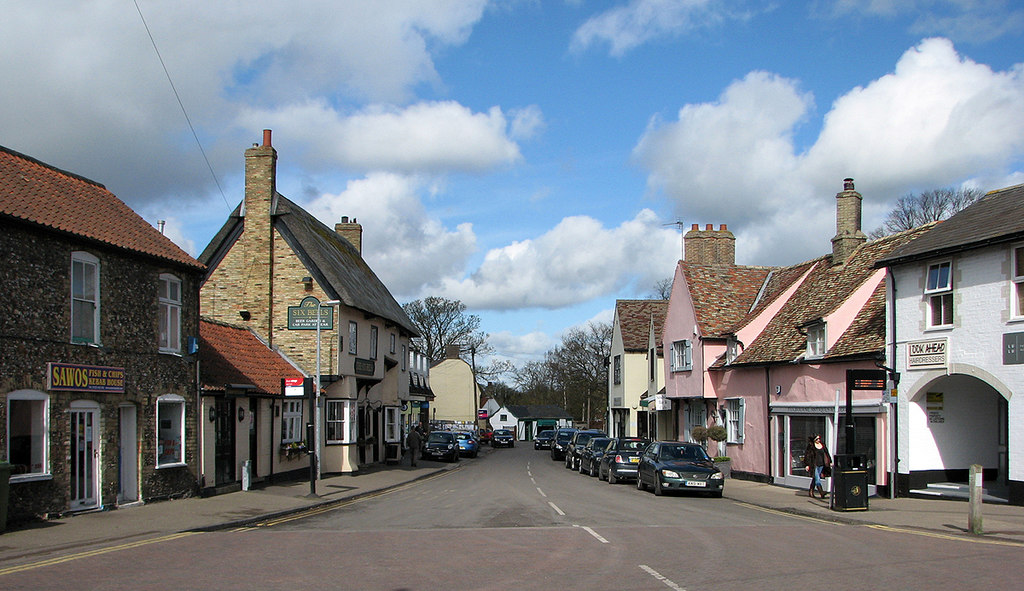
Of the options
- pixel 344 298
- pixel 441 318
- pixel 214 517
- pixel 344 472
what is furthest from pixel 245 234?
pixel 441 318

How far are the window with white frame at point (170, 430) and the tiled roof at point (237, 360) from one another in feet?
3.78

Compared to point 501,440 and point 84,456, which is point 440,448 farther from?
point 501,440

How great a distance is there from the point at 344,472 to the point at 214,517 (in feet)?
47.4

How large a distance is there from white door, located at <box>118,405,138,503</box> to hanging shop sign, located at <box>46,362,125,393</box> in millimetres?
861

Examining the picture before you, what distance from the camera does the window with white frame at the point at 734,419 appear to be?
98.7ft

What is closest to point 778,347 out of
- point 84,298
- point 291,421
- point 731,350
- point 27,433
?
point 731,350

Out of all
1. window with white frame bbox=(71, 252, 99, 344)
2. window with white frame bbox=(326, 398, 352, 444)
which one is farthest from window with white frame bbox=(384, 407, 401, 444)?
window with white frame bbox=(71, 252, 99, 344)

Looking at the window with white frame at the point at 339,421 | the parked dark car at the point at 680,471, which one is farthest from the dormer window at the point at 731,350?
the window with white frame at the point at 339,421

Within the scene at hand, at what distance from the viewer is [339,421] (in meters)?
31.3

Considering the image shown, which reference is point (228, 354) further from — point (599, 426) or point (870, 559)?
point (599, 426)

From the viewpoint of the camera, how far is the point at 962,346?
1927 centimetres

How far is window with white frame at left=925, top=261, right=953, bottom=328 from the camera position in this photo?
1986 cm

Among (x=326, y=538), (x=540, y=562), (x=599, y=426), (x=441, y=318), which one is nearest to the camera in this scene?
(x=540, y=562)

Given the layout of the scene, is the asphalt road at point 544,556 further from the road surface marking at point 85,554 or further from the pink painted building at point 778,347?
the pink painted building at point 778,347
